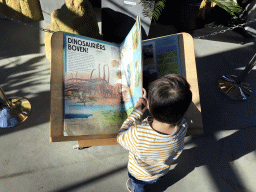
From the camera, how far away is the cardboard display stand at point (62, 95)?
3.31 ft

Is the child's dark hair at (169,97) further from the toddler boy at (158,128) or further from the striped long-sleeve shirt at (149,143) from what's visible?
the striped long-sleeve shirt at (149,143)

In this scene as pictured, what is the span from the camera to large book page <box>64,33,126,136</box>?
3.51 feet

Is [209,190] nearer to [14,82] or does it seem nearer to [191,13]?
[191,13]

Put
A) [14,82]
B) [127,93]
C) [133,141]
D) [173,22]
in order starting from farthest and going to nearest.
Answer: [173,22] < [14,82] < [127,93] < [133,141]

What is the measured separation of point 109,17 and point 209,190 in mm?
1821

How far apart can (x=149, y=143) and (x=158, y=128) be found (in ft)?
0.28

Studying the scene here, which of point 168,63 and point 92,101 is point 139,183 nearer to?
point 92,101

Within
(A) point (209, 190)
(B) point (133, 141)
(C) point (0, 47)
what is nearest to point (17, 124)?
(C) point (0, 47)

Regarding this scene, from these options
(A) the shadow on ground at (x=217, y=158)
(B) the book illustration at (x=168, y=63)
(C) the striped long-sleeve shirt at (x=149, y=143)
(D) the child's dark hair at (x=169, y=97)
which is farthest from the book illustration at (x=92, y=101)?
(A) the shadow on ground at (x=217, y=158)

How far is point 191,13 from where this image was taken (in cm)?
224

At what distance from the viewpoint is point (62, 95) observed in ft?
3.50

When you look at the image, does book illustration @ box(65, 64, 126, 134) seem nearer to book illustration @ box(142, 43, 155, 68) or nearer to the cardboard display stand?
the cardboard display stand

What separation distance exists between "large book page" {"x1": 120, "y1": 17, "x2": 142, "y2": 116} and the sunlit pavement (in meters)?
0.70

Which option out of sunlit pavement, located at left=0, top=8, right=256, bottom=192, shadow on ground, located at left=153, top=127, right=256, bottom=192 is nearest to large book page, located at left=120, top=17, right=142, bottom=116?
sunlit pavement, located at left=0, top=8, right=256, bottom=192
